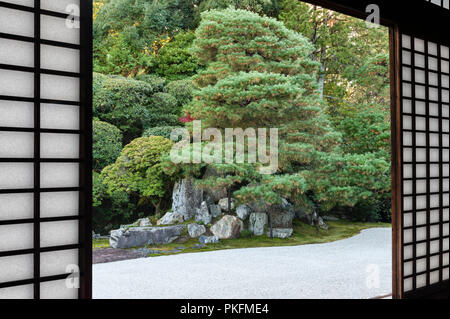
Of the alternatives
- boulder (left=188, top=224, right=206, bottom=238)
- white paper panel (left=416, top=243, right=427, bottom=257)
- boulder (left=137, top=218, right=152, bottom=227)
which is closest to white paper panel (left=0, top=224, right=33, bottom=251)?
white paper panel (left=416, top=243, right=427, bottom=257)

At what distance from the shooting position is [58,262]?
1.51m

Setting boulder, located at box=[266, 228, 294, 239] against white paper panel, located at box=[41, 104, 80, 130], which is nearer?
white paper panel, located at box=[41, 104, 80, 130]

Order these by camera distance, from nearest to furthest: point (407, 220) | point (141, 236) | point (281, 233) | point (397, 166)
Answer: point (397, 166) < point (407, 220) < point (141, 236) < point (281, 233)

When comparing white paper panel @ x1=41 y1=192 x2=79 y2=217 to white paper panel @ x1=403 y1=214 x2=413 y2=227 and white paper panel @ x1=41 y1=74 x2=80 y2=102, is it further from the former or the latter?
white paper panel @ x1=403 y1=214 x2=413 y2=227

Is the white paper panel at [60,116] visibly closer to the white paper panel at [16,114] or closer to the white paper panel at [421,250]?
the white paper panel at [16,114]

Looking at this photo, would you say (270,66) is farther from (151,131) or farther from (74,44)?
(74,44)

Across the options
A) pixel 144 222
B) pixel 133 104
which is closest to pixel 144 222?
pixel 144 222

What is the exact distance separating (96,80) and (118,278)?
4.51m

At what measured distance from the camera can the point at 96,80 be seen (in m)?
8.14

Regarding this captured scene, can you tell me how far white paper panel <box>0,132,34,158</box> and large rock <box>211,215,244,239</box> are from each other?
642 cm

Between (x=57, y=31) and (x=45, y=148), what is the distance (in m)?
0.48

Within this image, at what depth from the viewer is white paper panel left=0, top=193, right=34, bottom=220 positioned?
54.7 inches

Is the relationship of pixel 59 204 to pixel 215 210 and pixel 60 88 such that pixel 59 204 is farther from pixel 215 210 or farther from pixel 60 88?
pixel 215 210

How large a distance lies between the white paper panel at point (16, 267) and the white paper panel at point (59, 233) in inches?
3.2
